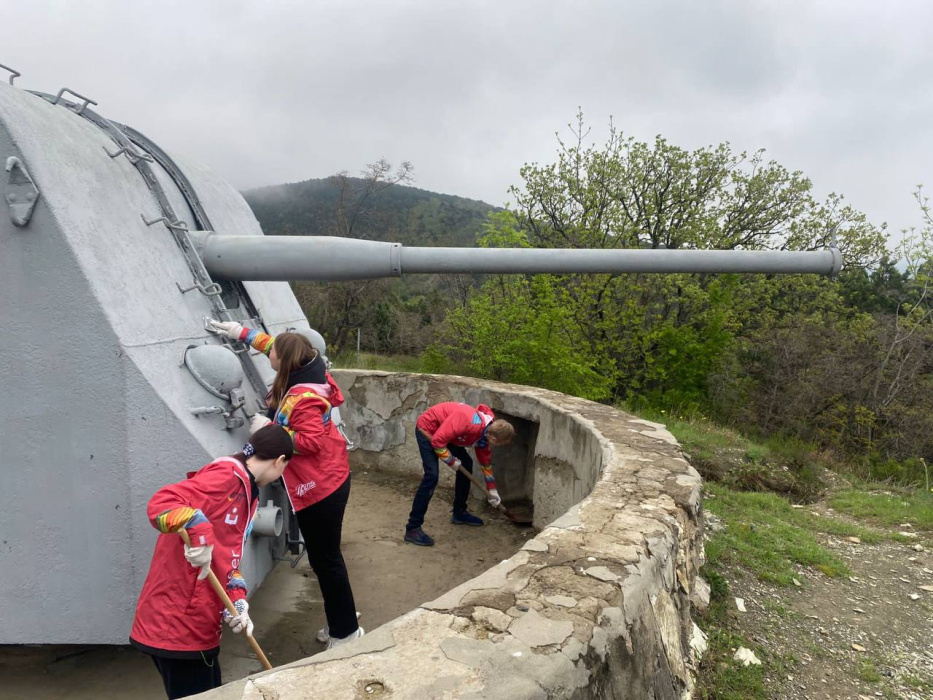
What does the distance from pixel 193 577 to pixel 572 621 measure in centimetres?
120

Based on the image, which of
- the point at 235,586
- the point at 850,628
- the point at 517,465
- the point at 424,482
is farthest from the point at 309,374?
the point at 850,628

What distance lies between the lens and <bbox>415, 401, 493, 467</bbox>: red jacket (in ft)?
13.7

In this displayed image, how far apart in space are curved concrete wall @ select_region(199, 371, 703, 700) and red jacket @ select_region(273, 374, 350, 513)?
0.98 m

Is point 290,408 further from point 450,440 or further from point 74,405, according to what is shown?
point 450,440

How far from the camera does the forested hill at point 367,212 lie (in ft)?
60.8

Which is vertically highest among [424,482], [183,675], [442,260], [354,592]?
[442,260]

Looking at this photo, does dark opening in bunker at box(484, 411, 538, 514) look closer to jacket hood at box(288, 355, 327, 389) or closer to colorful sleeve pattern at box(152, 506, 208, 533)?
jacket hood at box(288, 355, 327, 389)

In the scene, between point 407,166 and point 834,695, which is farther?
point 407,166

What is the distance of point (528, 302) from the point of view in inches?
389

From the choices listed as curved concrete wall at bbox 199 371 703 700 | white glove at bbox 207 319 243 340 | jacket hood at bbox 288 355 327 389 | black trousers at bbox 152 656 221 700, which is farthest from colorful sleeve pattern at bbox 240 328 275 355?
curved concrete wall at bbox 199 371 703 700

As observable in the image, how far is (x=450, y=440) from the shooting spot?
424 centimetres

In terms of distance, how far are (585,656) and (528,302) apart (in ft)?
27.7

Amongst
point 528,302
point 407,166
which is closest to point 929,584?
point 528,302

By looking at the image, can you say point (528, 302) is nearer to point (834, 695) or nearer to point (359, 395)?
point (359, 395)
